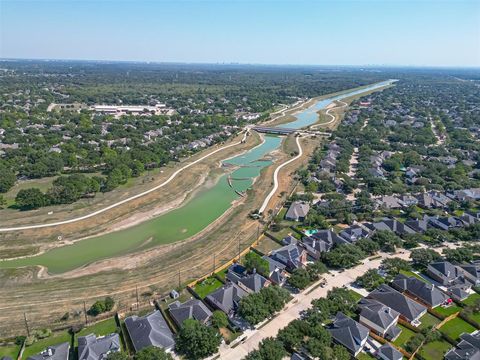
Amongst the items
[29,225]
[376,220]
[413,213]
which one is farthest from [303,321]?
[29,225]

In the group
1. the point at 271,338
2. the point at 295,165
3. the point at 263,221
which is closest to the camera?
the point at 271,338

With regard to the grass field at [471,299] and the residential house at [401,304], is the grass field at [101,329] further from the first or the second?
the grass field at [471,299]

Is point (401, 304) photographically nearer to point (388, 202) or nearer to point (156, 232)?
point (388, 202)

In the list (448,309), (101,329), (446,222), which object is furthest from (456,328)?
(101,329)

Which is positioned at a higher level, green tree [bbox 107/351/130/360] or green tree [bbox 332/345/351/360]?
green tree [bbox 107/351/130/360]

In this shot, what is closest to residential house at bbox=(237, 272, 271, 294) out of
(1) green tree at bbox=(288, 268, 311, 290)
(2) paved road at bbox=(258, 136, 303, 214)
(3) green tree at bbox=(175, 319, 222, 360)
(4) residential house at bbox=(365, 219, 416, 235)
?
(1) green tree at bbox=(288, 268, 311, 290)

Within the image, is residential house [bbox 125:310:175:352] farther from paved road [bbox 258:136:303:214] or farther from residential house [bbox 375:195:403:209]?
residential house [bbox 375:195:403:209]

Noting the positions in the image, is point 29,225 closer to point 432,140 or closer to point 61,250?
point 61,250
